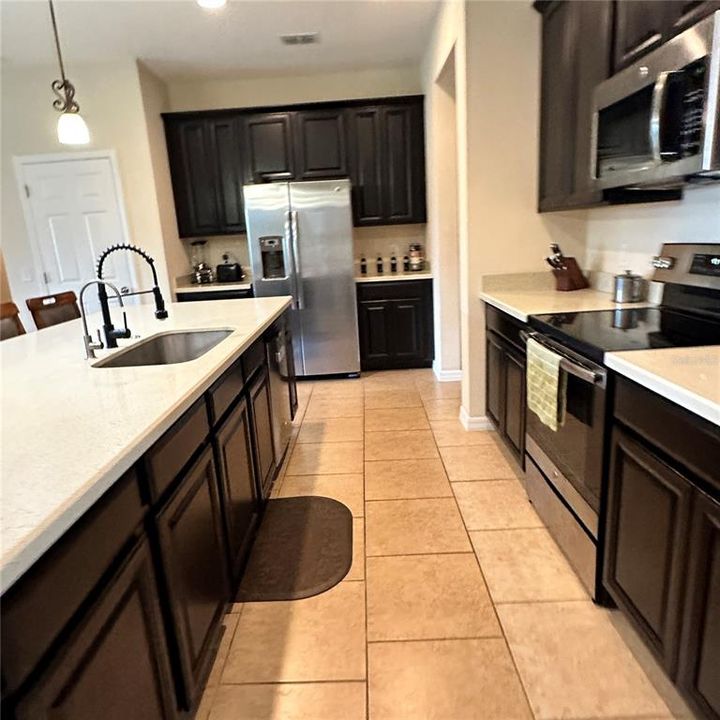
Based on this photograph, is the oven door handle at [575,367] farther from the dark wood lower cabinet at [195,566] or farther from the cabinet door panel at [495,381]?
the dark wood lower cabinet at [195,566]

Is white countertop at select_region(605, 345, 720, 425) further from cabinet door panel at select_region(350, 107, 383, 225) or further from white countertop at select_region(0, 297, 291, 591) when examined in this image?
cabinet door panel at select_region(350, 107, 383, 225)

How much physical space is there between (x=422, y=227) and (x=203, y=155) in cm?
216

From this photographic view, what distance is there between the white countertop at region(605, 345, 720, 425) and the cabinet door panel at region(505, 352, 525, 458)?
908mm

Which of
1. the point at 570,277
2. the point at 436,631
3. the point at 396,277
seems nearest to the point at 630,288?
the point at 570,277

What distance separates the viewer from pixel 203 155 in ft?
15.6

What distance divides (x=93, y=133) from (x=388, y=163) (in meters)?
2.53

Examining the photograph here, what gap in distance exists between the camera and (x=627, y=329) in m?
1.86

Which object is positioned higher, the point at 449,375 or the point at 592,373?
the point at 592,373

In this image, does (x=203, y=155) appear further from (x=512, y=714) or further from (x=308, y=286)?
(x=512, y=714)

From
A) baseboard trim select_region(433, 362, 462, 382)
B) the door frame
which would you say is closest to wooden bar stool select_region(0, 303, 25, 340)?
the door frame

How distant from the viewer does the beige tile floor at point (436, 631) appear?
1458 mm

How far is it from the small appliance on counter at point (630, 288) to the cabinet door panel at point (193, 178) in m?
3.69

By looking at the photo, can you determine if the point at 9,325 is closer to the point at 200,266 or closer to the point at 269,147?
the point at 200,266

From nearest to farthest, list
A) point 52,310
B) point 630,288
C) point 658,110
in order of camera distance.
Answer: point 658,110
point 630,288
point 52,310
